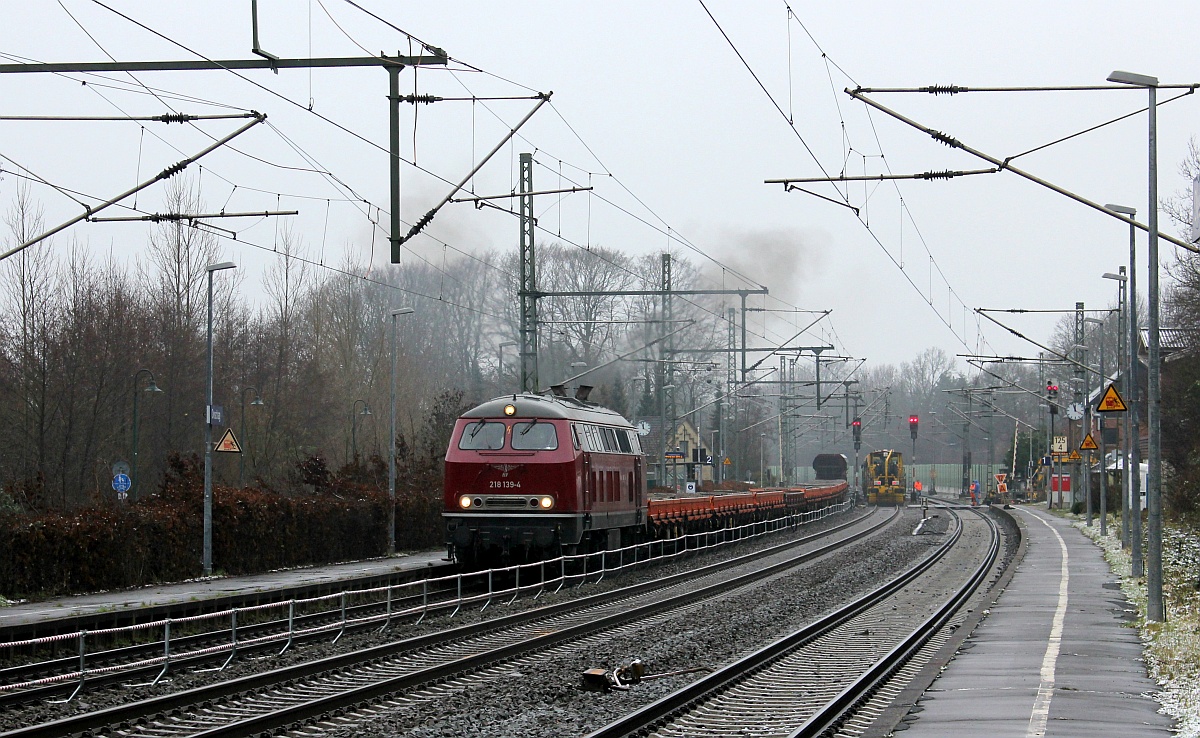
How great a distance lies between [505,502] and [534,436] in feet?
4.24

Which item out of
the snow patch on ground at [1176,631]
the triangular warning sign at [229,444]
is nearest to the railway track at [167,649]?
the triangular warning sign at [229,444]

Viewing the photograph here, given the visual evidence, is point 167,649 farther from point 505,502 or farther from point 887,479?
point 887,479

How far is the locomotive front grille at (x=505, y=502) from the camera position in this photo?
23191mm

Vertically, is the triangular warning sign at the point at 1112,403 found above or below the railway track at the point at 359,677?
above

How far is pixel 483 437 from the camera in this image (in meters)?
23.8

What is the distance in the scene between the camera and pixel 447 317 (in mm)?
68062

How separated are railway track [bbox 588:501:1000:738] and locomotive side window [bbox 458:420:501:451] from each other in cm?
693

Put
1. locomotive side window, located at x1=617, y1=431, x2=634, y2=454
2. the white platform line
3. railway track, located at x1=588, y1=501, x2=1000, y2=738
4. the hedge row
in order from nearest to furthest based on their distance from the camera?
1. the white platform line
2. railway track, located at x1=588, y1=501, x2=1000, y2=738
3. the hedge row
4. locomotive side window, located at x1=617, y1=431, x2=634, y2=454

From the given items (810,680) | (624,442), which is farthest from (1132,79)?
(624,442)

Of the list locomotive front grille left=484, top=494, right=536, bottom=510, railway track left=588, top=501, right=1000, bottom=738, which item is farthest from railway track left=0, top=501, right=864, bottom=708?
railway track left=588, top=501, right=1000, bottom=738

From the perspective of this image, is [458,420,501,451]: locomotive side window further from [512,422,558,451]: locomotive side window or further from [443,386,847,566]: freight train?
[512,422,558,451]: locomotive side window

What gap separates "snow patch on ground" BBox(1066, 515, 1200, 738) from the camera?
36.9 ft

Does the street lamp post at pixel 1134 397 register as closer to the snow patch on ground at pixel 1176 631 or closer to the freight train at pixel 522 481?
the snow patch on ground at pixel 1176 631

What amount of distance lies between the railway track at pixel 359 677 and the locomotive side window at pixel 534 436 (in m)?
2.91
